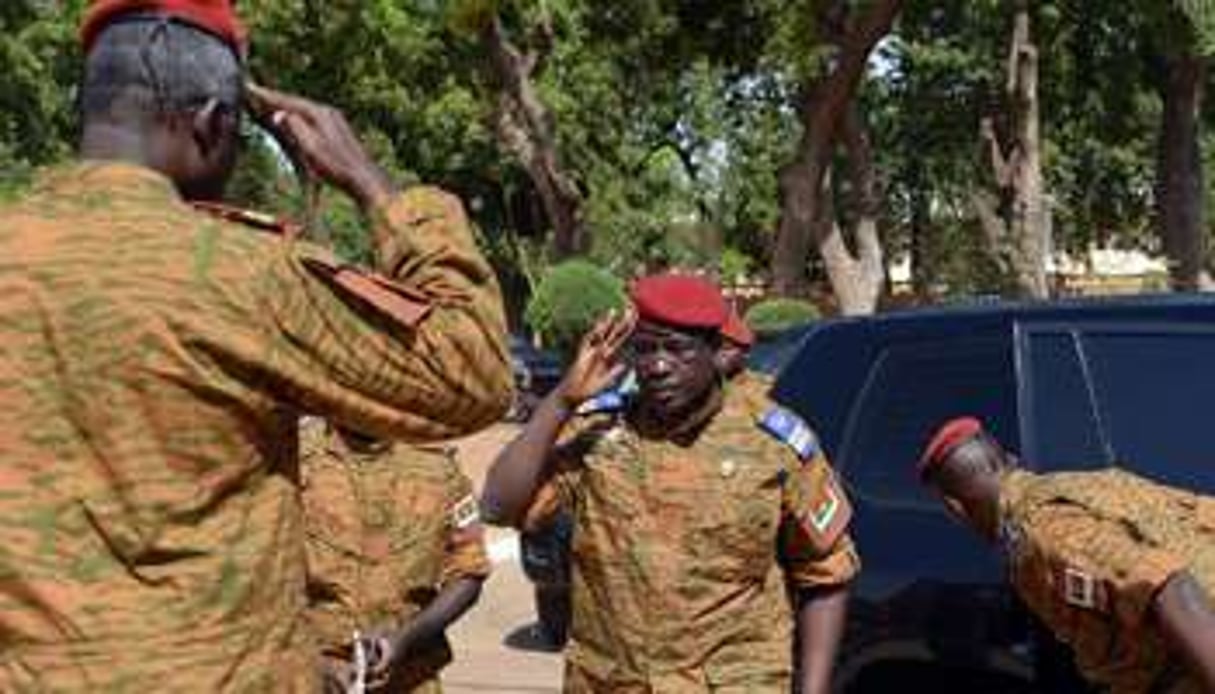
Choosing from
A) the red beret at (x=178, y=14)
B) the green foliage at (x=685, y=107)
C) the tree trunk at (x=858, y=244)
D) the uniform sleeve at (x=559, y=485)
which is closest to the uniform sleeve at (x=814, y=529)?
the uniform sleeve at (x=559, y=485)

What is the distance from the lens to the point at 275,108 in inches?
103

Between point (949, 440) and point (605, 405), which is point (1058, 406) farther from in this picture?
point (605, 405)

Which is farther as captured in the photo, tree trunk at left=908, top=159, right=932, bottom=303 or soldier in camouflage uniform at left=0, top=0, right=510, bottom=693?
tree trunk at left=908, top=159, right=932, bottom=303

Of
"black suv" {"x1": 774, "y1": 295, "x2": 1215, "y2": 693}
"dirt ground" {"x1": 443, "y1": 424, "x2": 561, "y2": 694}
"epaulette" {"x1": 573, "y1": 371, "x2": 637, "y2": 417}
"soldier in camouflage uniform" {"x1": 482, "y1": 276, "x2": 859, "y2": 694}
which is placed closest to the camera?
"soldier in camouflage uniform" {"x1": 482, "y1": 276, "x2": 859, "y2": 694}

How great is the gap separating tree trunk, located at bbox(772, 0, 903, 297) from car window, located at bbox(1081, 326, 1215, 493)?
706 inches

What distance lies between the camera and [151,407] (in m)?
2.34

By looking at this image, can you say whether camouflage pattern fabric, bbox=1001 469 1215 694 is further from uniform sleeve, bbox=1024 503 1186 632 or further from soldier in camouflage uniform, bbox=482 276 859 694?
soldier in camouflage uniform, bbox=482 276 859 694

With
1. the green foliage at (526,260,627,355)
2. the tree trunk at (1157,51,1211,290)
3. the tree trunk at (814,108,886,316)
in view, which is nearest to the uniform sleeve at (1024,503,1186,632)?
the green foliage at (526,260,627,355)

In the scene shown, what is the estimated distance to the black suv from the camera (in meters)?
4.54

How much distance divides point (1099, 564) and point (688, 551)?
938mm

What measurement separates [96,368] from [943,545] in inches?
113

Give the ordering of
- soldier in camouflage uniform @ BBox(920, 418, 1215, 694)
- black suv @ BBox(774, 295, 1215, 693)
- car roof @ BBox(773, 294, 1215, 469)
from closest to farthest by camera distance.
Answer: soldier in camouflage uniform @ BBox(920, 418, 1215, 694)
black suv @ BBox(774, 295, 1215, 693)
car roof @ BBox(773, 294, 1215, 469)

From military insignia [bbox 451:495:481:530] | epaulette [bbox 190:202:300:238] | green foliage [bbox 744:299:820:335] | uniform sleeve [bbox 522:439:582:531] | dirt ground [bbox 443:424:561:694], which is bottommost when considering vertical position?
dirt ground [bbox 443:424:561:694]

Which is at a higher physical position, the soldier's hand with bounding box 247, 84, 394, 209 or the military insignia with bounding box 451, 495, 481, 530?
the soldier's hand with bounding box 247, 84, 394, 209
